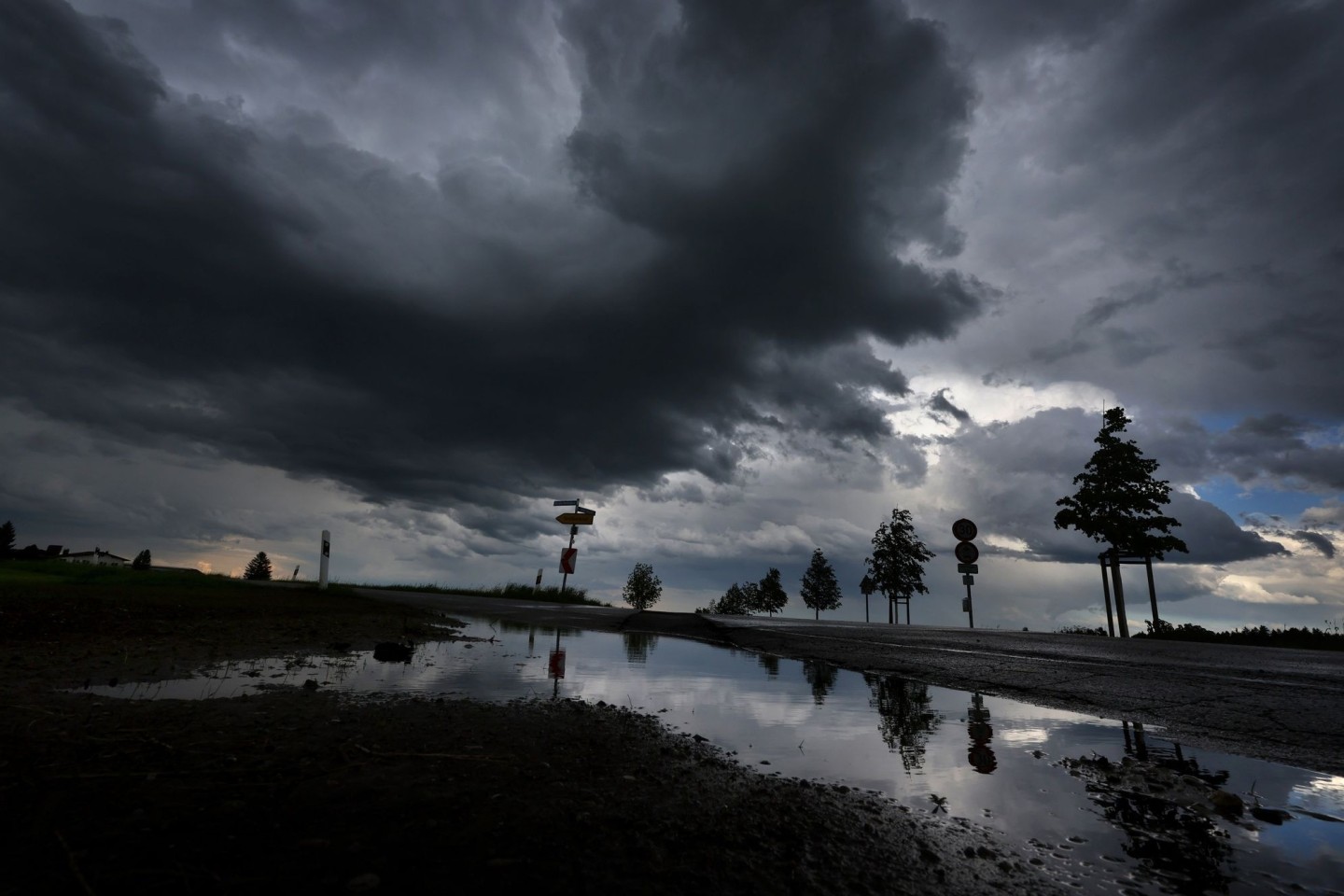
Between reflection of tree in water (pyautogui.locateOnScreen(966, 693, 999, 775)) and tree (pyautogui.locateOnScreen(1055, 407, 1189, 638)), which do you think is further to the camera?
tree (pyautogui.locateOnScreen(1055, 407, 1189, 638))

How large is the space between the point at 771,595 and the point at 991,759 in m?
69.5

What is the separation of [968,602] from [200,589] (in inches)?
859

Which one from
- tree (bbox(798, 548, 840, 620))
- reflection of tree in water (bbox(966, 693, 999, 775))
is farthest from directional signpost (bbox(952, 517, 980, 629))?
tree (bbox(798, 548, 840, 620))

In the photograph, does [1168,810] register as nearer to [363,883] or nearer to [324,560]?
[363,883]

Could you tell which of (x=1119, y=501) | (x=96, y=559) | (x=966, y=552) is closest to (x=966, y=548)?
(x=966, y=552)

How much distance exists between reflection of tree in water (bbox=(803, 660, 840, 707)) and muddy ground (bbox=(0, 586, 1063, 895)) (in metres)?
2.18

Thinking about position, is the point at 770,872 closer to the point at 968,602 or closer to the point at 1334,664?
the point at 1334,664

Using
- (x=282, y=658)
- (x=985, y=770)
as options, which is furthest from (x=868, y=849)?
(x=282, y=658)

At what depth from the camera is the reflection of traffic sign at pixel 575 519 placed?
2725 centimetres

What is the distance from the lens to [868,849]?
2.16 metres

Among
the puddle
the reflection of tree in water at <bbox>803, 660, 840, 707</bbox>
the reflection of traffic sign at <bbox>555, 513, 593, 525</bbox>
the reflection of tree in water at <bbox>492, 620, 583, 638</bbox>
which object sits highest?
the reflection of traffic sign at <bbox>555, 513, 593, 525</bbox>

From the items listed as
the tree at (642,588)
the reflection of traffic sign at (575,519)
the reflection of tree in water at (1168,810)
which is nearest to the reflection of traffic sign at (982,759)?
the reflection of tree in water at (1168,810)

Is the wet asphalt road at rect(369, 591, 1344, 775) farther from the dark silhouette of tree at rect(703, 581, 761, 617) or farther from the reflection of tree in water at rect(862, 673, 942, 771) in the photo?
the dark silhouette of tree at rect(703, 581, 761, 617)

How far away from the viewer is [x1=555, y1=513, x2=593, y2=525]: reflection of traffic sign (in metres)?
27.2
